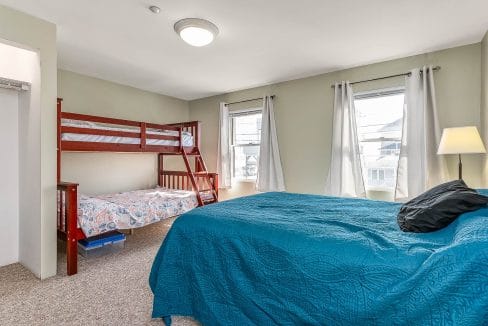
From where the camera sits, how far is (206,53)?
2936mm

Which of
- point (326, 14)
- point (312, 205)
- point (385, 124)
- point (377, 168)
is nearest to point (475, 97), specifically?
point (385, 124)

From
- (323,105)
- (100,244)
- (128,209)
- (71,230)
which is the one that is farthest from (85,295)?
(323,105)

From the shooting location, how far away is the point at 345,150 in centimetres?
338

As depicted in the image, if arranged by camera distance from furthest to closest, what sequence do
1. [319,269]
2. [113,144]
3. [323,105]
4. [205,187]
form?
[205,187] → [323,105] → [113,144] → [319,269]

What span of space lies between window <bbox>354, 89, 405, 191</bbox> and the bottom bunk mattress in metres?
2.36

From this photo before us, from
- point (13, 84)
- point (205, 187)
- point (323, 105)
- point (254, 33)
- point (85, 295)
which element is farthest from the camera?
point (205, 187)

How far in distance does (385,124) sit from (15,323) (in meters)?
3.90

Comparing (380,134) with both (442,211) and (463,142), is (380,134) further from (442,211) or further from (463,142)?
(442,211)

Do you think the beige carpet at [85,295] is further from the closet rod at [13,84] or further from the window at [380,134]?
Answer: the window at [380,134]

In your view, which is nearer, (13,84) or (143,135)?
(13,84)

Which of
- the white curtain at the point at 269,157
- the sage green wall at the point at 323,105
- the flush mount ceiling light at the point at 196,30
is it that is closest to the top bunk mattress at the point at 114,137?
the sage green wall at the point at 323,105

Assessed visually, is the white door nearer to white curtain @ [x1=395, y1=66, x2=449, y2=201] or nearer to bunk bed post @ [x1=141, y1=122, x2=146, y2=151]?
bunk bed post @ [x1=141, y1=122, x2=146, y2=151]

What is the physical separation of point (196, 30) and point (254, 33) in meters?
0.56

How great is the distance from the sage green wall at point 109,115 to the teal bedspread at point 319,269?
2.58m
